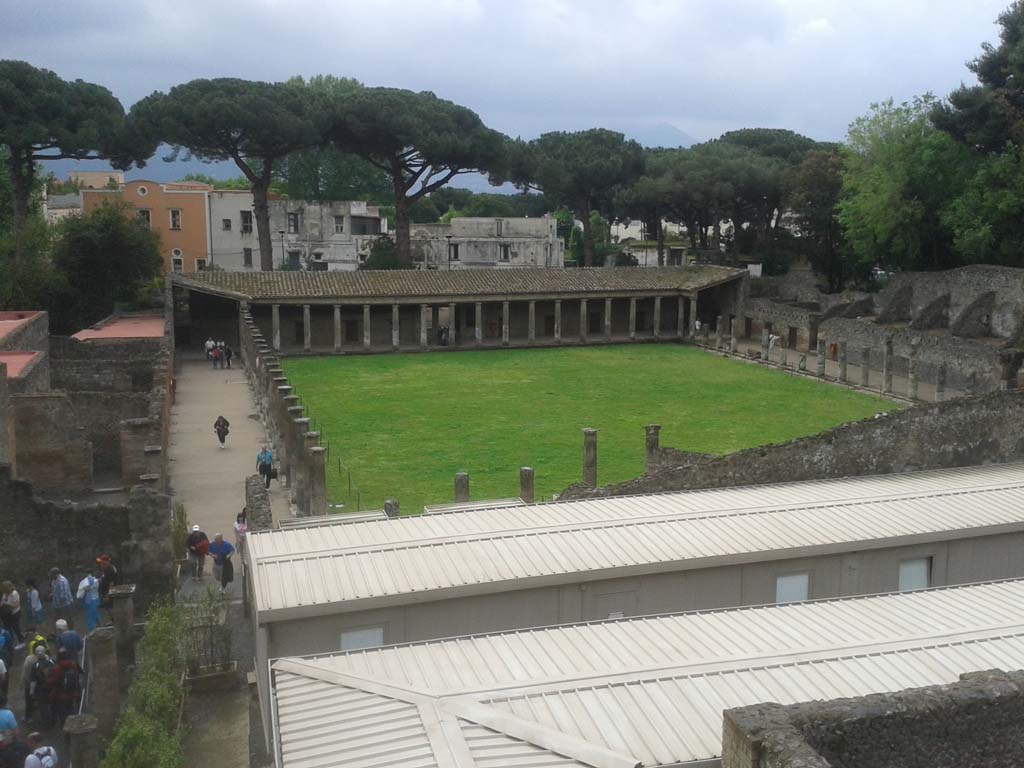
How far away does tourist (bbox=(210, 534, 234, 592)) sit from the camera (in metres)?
14.9

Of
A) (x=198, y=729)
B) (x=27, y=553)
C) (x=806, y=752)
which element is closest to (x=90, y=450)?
(x=27, y=553)

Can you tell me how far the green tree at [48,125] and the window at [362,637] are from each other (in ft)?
123

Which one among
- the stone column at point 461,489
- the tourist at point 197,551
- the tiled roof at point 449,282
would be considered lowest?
the tourist at point 197,551

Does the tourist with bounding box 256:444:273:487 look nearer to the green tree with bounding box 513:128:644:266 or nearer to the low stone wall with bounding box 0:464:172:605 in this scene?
the low stone wall with bounding box 0:464:172:605

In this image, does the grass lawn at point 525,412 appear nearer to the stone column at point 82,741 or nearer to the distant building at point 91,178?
the stone column at point 82,741

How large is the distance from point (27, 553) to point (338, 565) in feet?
23.1

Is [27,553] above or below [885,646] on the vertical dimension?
below

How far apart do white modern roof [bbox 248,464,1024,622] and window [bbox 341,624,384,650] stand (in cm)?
29

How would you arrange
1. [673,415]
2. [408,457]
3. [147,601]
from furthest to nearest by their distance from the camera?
[673,415] → [408,457] → [147,601]

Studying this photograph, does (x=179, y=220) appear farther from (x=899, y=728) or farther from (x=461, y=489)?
(x=899, y=728)

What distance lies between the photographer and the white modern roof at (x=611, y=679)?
6.80m

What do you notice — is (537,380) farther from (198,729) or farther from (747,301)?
(198,729)

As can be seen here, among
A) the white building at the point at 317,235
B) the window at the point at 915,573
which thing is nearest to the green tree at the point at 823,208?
the white building at the point at 317,235

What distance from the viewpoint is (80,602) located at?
583 inches
